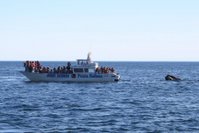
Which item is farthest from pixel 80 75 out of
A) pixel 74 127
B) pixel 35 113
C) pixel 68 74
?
pixel 74 127

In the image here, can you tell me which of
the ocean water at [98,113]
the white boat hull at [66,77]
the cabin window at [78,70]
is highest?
the cabin window at [78,70]

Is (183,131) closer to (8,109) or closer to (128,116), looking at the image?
(128,116)

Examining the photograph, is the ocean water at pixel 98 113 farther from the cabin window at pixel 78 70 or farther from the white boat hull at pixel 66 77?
the white boat hull at pixel 66 77

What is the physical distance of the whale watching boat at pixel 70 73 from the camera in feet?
278

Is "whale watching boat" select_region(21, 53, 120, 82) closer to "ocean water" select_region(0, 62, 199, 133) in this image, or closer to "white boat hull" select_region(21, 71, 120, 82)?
"white boat hull" select_region(21, 71, 120, 82)

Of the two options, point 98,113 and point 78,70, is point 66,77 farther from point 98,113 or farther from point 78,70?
point 98,113

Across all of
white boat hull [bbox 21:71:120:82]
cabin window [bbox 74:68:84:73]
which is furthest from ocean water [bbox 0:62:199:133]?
white boat hull [bbox 21:71:120:82]

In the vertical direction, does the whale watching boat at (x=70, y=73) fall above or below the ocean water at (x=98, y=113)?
above

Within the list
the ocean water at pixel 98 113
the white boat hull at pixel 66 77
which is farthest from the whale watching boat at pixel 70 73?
the ocean water at pixel 98 113

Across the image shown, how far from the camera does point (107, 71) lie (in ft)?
287

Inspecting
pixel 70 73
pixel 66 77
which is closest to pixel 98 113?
pixel 70 73

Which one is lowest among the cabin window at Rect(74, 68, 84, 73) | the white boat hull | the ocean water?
the ocean water

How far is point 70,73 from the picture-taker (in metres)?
85.4

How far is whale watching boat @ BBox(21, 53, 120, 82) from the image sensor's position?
3337 inches
